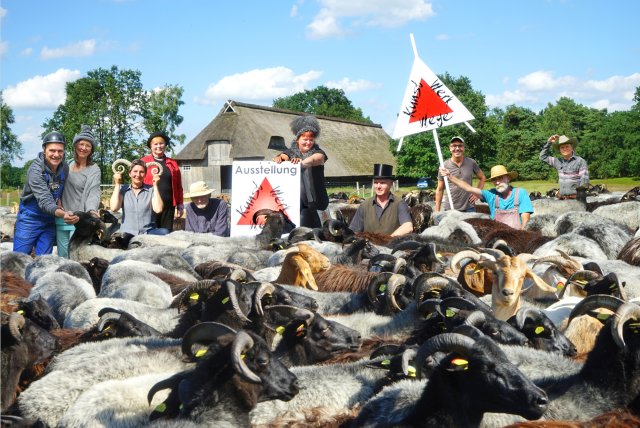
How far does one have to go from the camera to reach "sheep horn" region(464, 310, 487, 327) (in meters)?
5.42

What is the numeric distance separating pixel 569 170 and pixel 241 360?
13.1m

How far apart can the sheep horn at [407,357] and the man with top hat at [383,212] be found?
608 centimetres

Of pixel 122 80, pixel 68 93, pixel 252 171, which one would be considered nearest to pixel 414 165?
pixel 122 80

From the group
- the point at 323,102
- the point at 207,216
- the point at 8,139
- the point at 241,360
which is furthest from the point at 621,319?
the point at 323,102

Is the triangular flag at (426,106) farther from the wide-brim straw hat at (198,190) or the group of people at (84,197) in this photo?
the group of people at (84,197)

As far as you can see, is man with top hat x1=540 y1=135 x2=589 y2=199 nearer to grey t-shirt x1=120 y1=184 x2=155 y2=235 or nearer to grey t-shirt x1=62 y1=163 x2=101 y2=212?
grey t-shirt x1=120 y1=184 x2=155 y2=235

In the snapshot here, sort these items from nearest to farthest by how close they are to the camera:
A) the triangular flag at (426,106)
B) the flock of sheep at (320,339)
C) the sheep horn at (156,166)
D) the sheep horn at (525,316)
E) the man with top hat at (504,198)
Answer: the flock of sheep at (320,339)
the sheep horn at (525,316)
the sheep horn at (156,166)
the man with top hat at (504,198)
the triangular flag at (426,106)

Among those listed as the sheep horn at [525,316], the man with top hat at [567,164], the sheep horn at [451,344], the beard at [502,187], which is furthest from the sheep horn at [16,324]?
the man with top hat at [567,164]

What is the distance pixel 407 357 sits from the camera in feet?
16.0

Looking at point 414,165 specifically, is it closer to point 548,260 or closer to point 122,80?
point 122,80

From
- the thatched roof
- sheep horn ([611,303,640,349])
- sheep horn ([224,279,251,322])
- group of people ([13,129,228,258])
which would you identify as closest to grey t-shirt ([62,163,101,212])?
group of people ([13,129,228,258])

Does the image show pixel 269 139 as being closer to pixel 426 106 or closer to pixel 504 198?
pixel 426 106

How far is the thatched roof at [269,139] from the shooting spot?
2275 inches

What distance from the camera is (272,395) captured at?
15.0ft
